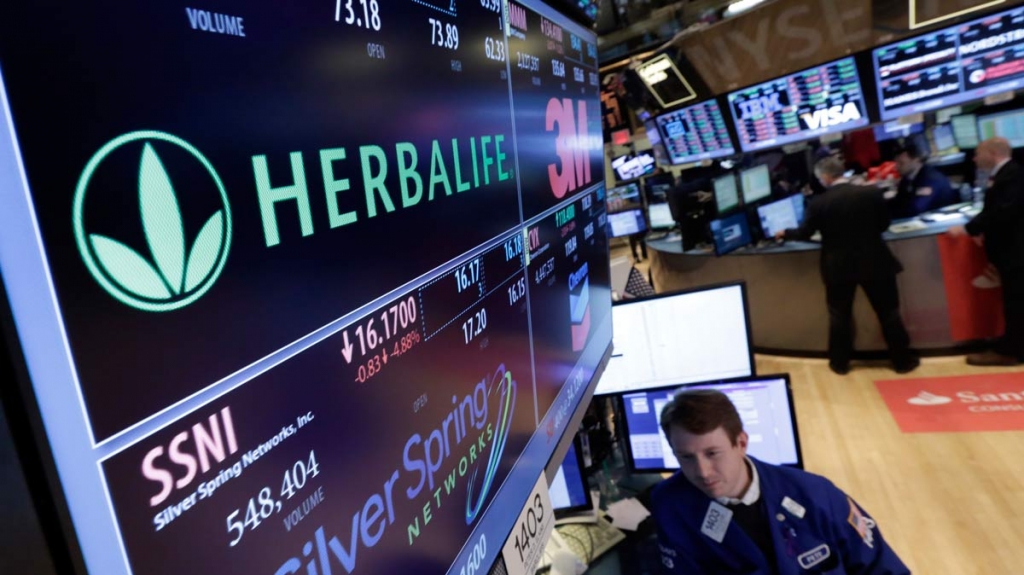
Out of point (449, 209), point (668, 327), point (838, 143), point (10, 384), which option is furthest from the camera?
point (838, 143)

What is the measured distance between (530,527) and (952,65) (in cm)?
462

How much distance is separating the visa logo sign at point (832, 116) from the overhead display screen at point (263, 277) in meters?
4.37

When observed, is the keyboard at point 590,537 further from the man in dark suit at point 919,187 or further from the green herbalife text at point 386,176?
the man in dark suit at point 919,187

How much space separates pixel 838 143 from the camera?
27.0ft

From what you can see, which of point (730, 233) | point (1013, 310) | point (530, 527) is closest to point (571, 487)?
point (530, 527)

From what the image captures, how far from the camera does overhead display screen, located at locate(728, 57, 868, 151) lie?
4.42 m

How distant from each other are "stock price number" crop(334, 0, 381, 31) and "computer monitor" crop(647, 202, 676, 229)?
7590 mm

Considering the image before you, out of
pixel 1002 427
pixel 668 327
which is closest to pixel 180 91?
pixel 668 327

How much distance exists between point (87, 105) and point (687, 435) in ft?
5.56

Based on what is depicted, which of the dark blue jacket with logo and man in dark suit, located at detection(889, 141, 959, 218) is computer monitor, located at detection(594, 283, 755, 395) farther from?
man in dark suit, located at detection(889, 141, 959, 218)

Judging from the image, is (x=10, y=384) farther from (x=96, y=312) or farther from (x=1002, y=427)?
(x=1002, y=427)

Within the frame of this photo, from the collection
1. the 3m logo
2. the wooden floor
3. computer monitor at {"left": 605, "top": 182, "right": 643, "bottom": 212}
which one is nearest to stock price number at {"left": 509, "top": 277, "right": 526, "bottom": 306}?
the 3m logo

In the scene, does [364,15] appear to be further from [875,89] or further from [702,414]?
[875,89]

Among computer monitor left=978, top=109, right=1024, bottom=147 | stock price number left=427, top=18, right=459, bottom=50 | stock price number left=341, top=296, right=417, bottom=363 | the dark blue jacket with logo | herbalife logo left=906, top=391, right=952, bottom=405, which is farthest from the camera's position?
computer monitor left=978, top=109, right=1024, bottom=147
